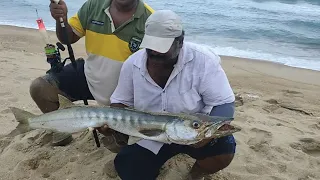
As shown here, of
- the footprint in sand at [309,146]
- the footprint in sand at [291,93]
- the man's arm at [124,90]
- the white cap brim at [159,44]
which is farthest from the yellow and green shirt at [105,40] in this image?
the footprint in sand at [291,93]

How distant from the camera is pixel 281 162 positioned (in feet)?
12.7

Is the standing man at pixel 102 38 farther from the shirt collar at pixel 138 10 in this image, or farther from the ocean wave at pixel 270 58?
the ocean wave at pixel 270 58

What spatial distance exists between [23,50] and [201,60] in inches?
256

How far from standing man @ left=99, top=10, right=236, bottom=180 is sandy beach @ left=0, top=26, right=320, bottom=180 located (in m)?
0.46

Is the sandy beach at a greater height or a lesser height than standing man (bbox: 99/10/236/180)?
lesser

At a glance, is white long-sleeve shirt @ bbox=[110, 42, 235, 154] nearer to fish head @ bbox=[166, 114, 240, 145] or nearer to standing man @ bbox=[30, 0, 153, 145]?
fish head @ bbox=[166, 114, 240, 145]

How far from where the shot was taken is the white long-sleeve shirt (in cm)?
293

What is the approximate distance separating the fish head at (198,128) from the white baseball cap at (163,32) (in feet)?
1.57

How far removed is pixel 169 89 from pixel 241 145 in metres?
1.51

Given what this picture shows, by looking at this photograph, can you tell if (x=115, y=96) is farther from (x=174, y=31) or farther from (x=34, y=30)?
(x=34, y=30)

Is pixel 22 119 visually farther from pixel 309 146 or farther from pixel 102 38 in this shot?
pixel 309 146

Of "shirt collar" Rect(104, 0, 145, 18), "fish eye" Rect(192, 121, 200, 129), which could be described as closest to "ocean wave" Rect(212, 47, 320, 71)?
"shirt collar" Rect(104, 0, 145, 18)

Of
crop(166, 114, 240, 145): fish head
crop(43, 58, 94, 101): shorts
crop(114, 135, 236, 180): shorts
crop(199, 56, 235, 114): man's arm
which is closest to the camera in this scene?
crop(166, 114, 240, 145): fish head

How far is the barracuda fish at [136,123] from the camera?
2617 millimetres
